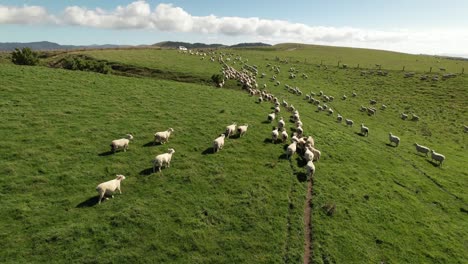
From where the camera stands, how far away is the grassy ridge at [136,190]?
16.5 metres

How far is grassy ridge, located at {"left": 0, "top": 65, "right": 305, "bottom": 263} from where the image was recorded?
16.5 m

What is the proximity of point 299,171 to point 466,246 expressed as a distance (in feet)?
40.7

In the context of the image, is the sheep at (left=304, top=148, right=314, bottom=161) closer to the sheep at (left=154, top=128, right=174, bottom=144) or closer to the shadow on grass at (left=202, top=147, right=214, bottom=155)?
the shadow on grass at (left=202, top=147, right=214, bottom=155)

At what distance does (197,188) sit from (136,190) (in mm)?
4156

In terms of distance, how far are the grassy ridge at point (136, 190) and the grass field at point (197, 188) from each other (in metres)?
0.08

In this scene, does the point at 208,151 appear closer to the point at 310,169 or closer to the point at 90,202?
the point at 310,169

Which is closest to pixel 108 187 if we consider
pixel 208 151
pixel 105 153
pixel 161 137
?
pixel 105 153

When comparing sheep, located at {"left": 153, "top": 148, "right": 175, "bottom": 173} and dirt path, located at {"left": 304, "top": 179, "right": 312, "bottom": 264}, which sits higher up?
sheep, located at {"left": 153, "top": 148, "right": 175, "bottom": 173}

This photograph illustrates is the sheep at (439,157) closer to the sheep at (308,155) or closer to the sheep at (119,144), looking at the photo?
the sheep at (308,155)

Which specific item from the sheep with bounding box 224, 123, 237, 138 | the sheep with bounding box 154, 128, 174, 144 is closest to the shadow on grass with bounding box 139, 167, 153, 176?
the sheep with bounding box 154, 128, 174, 144

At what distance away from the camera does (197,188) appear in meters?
21.6

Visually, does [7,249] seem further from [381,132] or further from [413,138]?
[413,138]

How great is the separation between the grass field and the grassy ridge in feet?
0.27

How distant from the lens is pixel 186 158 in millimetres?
25094
